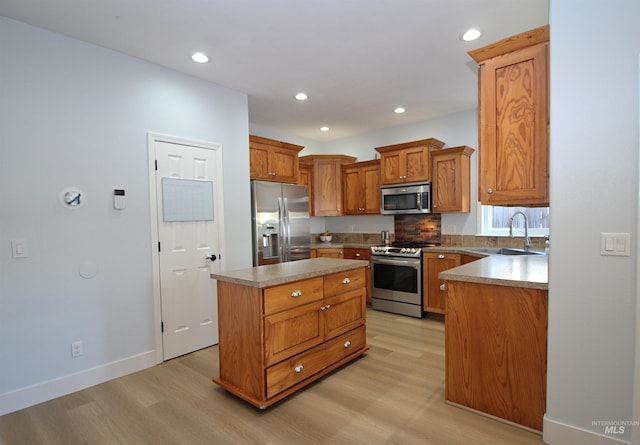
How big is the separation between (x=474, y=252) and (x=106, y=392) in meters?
3.75

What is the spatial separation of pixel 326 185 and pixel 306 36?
3016mm

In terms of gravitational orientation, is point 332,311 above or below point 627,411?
above

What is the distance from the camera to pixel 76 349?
257 cm

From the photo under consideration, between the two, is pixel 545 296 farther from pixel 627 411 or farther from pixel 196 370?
→ pixel 196 370

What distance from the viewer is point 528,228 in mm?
4074

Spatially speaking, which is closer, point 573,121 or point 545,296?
point 573,121

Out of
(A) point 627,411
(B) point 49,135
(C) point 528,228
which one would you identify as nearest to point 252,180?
(B) point 49,135

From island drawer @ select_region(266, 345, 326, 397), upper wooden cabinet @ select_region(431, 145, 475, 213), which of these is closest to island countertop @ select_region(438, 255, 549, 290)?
island drawer @ select_region(266, 345, 326, 397)

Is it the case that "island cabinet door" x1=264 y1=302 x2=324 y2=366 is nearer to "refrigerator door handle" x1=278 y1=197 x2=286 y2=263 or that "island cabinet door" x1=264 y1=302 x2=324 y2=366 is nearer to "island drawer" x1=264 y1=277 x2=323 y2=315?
"island drawer" x1=264 y1=277 x2=323 y2=315

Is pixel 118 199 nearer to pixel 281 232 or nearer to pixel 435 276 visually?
pixel 281 232

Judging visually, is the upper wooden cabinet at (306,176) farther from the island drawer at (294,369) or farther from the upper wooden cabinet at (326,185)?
the island drawer at (294,369)

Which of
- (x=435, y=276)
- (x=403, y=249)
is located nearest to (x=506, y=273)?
(x=435, y=276)

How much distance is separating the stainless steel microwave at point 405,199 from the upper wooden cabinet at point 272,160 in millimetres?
1357

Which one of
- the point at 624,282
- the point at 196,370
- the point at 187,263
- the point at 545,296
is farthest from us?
the point at 187,263
